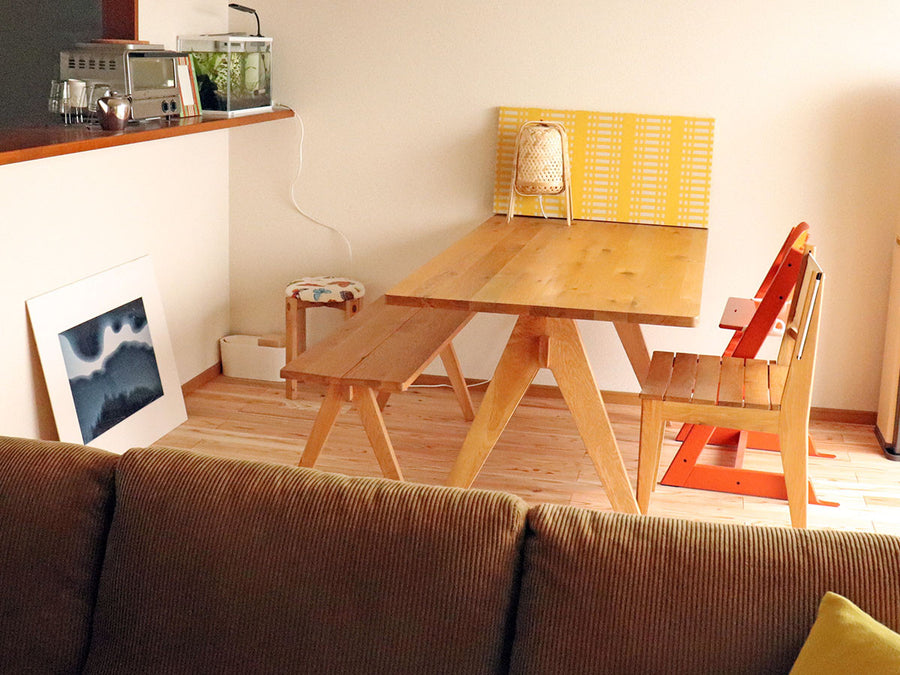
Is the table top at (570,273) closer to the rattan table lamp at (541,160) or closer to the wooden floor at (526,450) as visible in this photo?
the rattan table lamp at (541,160)

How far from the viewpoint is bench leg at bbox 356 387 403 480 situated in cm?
296

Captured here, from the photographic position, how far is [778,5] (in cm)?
385

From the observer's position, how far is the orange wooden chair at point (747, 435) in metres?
3.15

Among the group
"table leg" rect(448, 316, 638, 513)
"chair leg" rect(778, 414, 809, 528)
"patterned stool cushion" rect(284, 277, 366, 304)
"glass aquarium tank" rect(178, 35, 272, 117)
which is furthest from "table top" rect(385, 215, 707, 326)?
"glass aquarium tank" rect(178, 35, 272, 117)

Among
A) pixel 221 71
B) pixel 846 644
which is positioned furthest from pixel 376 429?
pixel 846 644

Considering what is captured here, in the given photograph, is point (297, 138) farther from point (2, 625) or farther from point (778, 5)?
point (2, 625)

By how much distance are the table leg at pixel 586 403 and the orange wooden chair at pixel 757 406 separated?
0.07 meters

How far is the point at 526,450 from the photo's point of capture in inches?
148

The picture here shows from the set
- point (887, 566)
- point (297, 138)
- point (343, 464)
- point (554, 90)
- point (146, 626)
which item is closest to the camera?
point (887, 566)

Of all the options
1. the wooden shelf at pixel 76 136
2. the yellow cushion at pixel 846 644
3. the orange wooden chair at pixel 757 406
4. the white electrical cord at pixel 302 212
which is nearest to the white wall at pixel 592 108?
the white electrical cord at pixel 302 212

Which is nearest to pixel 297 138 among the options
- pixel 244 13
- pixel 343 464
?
pixel 244 13

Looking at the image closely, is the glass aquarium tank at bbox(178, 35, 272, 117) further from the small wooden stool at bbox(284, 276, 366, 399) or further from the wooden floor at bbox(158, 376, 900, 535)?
the wooden floor at bbox(158, 376, 900, 535)

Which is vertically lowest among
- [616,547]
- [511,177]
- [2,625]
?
[2,625]

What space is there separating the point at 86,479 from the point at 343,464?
6.47 feet
